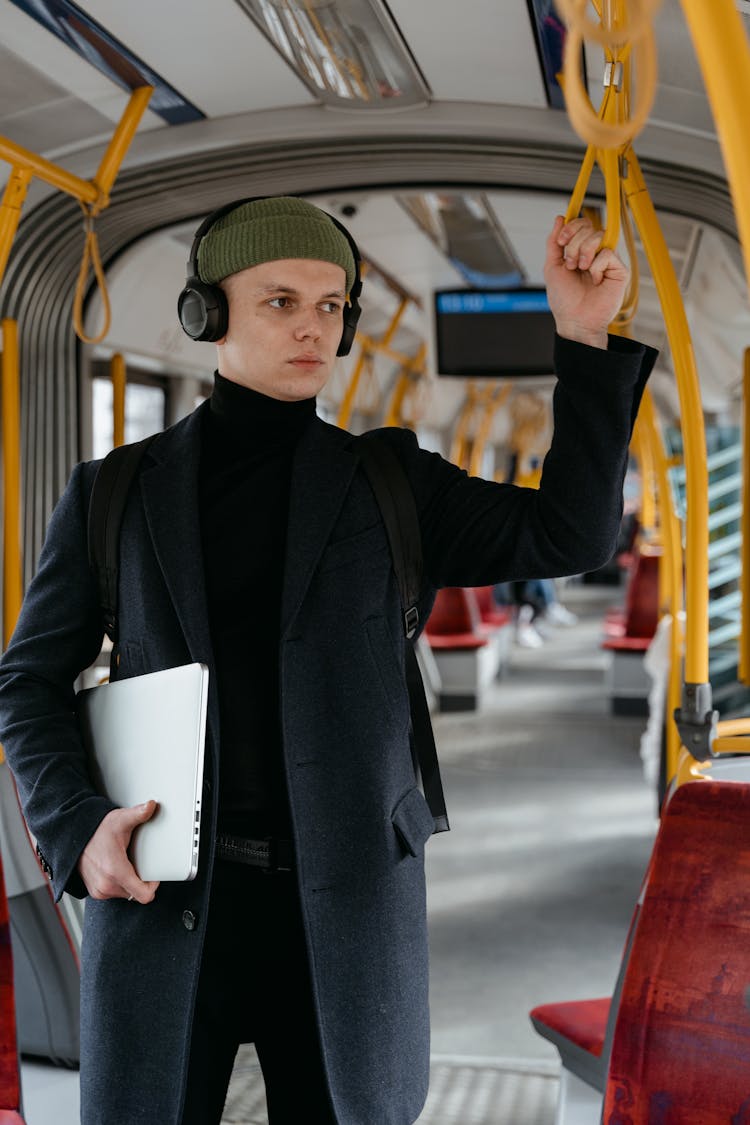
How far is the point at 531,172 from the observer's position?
9.53ft

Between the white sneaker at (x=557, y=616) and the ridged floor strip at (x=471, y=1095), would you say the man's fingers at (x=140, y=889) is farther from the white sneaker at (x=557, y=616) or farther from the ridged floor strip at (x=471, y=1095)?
the white sneaker at (x=557, y=616)

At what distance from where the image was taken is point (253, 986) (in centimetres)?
157

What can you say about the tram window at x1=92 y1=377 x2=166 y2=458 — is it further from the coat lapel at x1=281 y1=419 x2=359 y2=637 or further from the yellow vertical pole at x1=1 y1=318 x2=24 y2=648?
the coat lapel at x1=281 y1=419 x2=359 y2=637

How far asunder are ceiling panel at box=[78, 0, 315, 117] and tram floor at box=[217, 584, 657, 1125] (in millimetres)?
2390

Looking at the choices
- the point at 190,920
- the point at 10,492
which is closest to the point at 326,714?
the point at 190,920

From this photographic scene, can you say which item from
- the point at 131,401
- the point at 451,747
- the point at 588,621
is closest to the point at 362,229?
the point at 131,401

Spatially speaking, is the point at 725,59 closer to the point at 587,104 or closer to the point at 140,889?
the point at 587,104

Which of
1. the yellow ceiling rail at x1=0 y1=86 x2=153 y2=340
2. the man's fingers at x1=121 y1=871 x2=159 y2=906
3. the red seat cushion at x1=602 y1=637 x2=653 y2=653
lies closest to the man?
the man's fingers at x1=121 y1=871 x2=159 y2=906

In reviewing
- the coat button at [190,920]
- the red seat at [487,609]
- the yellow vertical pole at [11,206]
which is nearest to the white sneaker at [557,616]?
the red seat at [487,609]

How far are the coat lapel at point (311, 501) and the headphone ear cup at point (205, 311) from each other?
183 mm

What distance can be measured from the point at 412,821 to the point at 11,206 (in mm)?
1557

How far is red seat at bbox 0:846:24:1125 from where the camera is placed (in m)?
1.87

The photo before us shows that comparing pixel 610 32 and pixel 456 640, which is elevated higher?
pixel 610 32

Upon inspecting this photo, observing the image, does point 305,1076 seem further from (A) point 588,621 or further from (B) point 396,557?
(A) point 588,621
